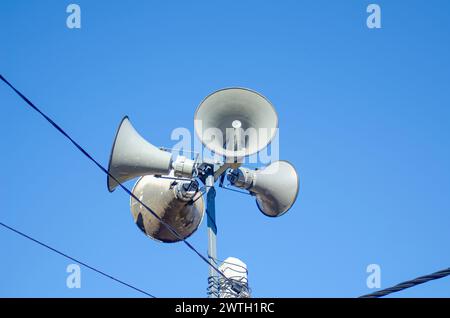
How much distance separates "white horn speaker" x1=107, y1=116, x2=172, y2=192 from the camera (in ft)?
30.6

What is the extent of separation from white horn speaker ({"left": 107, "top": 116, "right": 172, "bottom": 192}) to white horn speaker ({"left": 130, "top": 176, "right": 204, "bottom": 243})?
0.56 metres

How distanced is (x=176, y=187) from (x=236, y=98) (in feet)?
5.71

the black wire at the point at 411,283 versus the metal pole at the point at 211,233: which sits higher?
the metal pole at the point at 211,233

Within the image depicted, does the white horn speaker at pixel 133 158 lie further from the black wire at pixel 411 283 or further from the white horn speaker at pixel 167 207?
the black wire at pixel 411 283

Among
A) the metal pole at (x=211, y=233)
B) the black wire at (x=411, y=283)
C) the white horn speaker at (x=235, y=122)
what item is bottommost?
the black wire at (x=411, y=283)

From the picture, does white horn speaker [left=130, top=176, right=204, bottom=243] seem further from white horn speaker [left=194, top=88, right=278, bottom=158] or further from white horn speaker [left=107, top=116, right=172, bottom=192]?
white horn speaker [left=194, top=88, right=278, bottom=158]

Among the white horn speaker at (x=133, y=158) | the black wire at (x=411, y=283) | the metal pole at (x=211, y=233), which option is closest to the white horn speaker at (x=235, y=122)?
the metal pole at (x=211, y=233)

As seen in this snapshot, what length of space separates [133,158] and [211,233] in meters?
1.47

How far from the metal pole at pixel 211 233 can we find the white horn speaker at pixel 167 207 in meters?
0.33

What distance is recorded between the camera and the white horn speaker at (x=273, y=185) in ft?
31.8

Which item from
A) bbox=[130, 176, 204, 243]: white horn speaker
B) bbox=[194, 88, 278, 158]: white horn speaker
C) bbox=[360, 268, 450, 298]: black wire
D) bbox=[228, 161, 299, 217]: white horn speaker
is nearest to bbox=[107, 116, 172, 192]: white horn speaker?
bbox=[130, 176, 204, 243]: white horn speaker

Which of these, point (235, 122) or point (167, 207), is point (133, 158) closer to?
point (167, 207)

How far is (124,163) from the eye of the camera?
30.8ft
